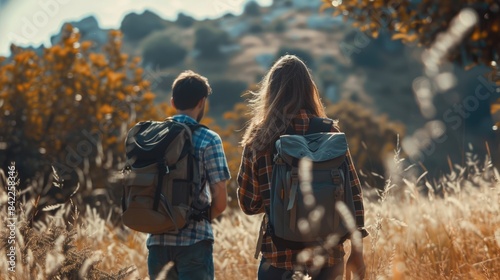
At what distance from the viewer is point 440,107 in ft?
285

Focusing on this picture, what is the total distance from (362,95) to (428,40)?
93815 millimetres

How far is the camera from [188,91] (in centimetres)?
361

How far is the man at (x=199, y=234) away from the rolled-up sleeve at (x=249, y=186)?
0.16 meters

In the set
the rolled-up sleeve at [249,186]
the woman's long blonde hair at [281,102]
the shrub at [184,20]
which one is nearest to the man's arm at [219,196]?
the rolled-up sleeve at [249,186]

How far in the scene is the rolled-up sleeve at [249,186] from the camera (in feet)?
10.8

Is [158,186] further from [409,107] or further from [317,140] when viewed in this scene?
[409,107]

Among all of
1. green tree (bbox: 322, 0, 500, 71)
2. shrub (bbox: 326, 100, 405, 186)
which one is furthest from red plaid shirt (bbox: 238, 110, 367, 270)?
shrub (bbox: 326, 100, 405, 186)

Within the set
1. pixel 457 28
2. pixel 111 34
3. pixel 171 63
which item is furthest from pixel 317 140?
pixel 171 63

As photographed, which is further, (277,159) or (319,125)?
(319,125)

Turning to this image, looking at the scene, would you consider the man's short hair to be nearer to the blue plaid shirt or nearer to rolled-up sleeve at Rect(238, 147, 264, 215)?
the blue plaid shirt

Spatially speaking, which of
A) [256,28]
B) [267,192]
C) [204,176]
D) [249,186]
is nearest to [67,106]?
[204,176]

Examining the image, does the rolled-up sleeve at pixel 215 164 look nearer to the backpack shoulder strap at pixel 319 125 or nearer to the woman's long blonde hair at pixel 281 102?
the woman's long blonde hair at pixel 281 102

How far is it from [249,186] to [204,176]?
0.99 ft

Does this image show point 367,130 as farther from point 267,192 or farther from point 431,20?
point 267,192
